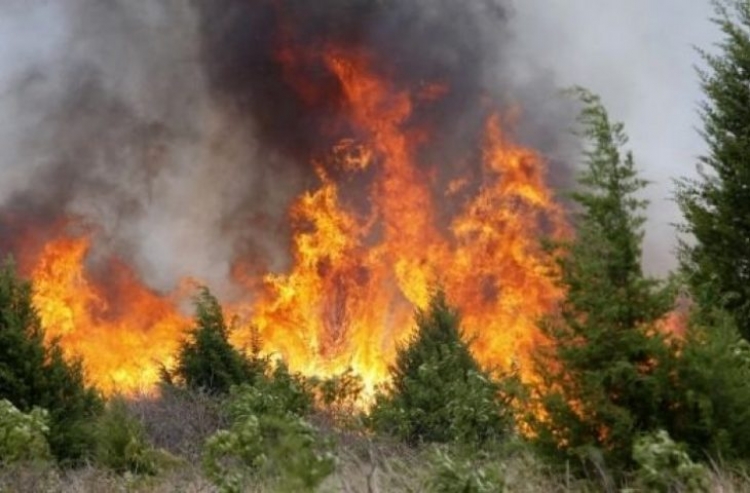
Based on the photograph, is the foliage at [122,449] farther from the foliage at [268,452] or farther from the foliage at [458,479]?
the foliage at [458,479]

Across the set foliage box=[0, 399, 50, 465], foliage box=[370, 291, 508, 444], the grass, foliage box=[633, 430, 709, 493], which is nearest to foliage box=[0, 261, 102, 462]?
the grass

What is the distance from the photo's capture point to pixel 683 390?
272 inches

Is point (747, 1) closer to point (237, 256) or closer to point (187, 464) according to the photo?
point (187, 464)

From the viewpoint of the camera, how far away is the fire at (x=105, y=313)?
1745 inches

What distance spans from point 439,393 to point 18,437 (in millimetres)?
8338

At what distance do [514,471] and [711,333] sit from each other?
1.82 m

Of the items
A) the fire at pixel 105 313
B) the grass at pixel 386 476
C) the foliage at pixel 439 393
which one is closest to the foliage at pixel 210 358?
the foliage at pixel 439 393

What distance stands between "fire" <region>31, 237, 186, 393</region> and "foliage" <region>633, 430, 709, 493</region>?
120 ft

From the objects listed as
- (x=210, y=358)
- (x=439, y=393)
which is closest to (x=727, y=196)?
(x=439, y=393)

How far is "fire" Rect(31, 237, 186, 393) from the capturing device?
4431 cm

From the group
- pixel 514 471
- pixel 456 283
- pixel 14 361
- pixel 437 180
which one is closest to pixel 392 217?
pixel 437 180

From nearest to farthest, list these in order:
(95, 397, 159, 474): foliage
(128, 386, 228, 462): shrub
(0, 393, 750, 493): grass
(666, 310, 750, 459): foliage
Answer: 1. (0, 393, 750, 493): grass
2. (666, 310, 750, 459): foliage
3. (95, 397, 159, 474): foliage
4. (128, 386, 228, 462): shrub

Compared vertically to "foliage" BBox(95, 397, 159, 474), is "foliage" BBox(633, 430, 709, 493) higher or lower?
lower

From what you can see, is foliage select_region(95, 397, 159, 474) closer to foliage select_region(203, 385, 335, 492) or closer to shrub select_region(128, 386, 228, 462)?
foliage select_region(203, 385, 335, 492)
